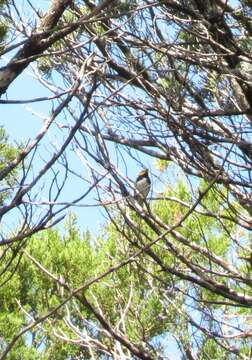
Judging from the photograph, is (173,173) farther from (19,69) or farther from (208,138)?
(19,69)

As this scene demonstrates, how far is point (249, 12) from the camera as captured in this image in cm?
310

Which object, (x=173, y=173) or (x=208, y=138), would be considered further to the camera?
(x=173, y=173)

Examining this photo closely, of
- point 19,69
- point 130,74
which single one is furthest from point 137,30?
point 19,69

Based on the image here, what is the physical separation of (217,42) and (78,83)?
1478mm

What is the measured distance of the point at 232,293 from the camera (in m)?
3.07

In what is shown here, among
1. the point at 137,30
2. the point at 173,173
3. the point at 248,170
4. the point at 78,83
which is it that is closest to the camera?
the point at 78,83

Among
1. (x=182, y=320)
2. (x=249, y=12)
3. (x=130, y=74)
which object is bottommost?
(x=182, y=320)

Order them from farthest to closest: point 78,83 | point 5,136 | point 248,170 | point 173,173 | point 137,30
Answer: point 5,136 → point 173,173 → point 137,30 → point 248,170 → point 78,83

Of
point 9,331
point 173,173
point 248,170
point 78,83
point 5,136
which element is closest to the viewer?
point 78,83

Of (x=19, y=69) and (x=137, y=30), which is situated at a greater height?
(x=137, y=30)

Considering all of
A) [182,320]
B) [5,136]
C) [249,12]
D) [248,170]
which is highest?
[5,136]

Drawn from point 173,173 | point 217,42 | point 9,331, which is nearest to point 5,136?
point 9,331

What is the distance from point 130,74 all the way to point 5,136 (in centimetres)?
411

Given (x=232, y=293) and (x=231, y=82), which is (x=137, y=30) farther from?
(x=232, y=293)
